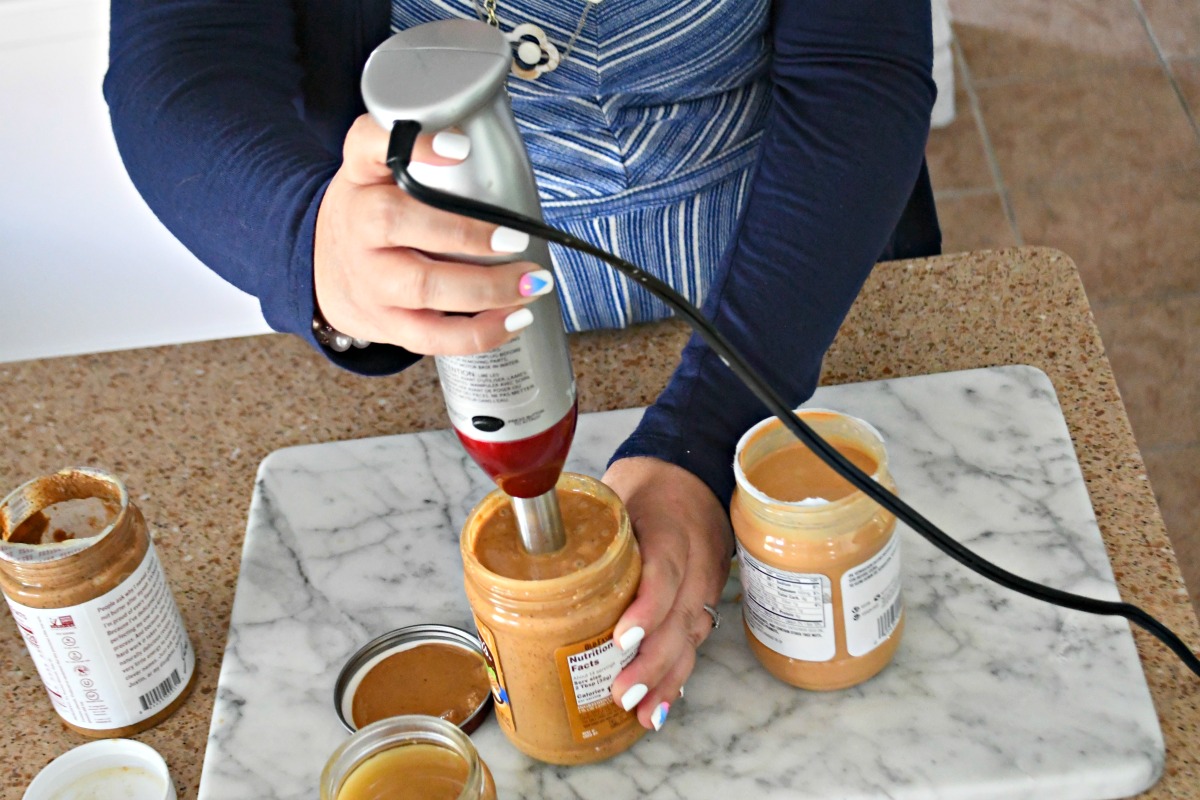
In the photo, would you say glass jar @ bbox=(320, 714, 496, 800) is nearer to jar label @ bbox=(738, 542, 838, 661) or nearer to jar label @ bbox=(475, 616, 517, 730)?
jar label @ bbox=(475, 616, 517, 730)

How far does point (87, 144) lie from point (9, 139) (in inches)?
3.9

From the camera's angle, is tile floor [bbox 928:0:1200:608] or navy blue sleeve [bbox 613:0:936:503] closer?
navy blue sleeve [bbox 613:0:936:503]

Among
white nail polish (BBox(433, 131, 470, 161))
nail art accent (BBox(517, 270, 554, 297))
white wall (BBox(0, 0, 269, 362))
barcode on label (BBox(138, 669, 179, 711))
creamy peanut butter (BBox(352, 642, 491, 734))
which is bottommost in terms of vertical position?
white wall (BBox(0, 0, 269, 362))

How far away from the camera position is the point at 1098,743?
64 cm

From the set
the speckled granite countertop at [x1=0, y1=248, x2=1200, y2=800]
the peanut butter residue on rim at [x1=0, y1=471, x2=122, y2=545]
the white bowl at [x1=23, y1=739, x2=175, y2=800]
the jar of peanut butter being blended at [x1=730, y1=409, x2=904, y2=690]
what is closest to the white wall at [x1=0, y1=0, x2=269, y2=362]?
the speckled granite countertop at [x1=0, y1=248, x2=1200, y2=800]

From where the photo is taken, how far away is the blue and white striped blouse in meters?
0.86

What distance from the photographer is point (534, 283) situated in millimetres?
529

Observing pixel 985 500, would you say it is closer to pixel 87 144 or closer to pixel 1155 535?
pixel 1155 535

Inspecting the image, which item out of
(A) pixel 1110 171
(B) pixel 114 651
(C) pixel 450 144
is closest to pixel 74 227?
(B) pixel 114 651

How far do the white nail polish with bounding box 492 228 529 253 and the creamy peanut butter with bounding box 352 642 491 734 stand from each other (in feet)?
1.00

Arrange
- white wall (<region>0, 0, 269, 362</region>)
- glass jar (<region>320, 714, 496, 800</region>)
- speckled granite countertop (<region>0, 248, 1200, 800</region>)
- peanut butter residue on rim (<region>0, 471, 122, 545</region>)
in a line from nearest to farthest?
glass jar (<region>320, 714, 496, 800</region>) → peanut butter residue on rim (<region>0, 471, 122, 545</region>) → speckled granite countertop (<region>0, 248, 1200, 800</region>) → white wall (<region>0, 0, 269, 362</region>)

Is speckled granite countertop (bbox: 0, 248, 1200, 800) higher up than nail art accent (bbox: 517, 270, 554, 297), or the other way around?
nail art accent (bbox: 517, 270, 554, 297)

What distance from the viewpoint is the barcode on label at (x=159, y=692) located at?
724mm

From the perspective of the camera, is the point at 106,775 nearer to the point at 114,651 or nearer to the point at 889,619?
the point at 114,651
